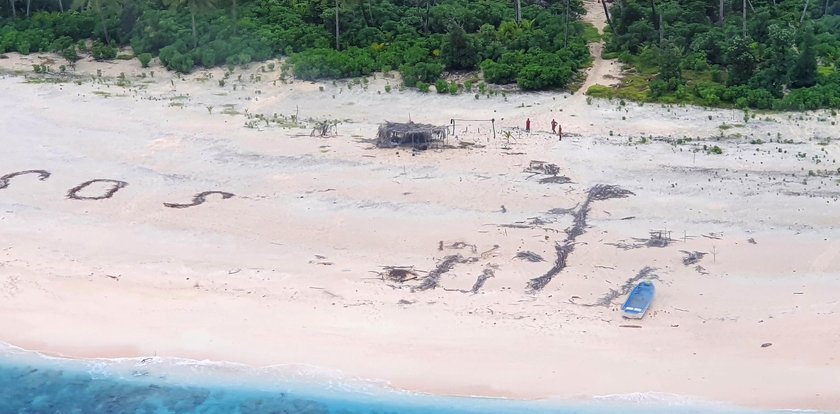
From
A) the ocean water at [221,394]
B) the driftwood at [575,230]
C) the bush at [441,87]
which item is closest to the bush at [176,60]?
the bush at [441,87]

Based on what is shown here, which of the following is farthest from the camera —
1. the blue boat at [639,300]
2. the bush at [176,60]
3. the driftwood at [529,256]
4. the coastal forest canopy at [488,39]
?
the bush at [176,60]

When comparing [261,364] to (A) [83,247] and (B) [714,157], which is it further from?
(B) [714,157]

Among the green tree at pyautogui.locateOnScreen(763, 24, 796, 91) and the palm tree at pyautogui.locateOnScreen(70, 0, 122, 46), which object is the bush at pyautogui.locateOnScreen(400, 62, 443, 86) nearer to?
the green tree at pyautogui.locateOnScreen(763, 24, 796, 91)

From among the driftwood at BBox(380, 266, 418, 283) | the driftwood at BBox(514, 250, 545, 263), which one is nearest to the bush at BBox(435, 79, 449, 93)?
the driftwood at BBox(514, 250, 545, 263)

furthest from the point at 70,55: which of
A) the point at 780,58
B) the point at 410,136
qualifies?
the point at 780,58

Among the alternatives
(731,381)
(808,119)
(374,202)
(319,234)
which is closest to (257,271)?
(319,234)

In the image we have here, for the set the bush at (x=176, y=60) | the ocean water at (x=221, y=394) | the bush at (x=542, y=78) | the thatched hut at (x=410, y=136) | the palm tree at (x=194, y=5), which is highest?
the palm tree at (x=194, y=5)

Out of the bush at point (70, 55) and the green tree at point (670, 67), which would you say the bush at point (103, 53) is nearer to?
the bush at point (70, 55)

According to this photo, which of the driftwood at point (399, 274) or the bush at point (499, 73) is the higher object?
the bush at point (499, 73)
